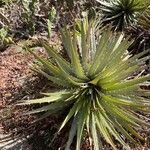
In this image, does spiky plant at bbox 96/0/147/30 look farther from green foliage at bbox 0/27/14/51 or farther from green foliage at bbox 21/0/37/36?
green foliage at bbox 0/27/14/51

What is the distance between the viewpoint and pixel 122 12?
5953 millimetres

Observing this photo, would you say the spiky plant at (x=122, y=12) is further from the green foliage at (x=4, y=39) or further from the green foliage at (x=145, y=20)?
the green foliage at (x=4, y=39)

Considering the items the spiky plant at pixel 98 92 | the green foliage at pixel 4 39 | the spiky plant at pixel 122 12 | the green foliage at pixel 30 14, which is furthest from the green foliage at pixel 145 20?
the green foliage at pixel 4 39

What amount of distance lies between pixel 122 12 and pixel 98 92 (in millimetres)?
1975

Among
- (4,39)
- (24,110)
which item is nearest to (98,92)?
(24,110)

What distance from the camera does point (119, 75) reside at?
14.0 feet

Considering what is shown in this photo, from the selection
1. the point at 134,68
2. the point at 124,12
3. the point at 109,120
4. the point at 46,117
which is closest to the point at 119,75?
the point at 134,68

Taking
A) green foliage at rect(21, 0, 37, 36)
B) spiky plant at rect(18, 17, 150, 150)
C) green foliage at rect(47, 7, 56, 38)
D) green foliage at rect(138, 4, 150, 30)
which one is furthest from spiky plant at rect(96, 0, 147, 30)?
spiky plant at rect(18, 17, 150, 150)

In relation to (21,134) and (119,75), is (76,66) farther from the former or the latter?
(21,134)

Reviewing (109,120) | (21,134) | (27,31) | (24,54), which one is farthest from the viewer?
(27,31)

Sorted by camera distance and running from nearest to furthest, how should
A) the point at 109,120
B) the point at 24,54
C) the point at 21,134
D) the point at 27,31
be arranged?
the point at 109,120, the point at 21,134, the point at 24,54, the point at 27,31

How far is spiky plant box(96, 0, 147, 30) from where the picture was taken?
19.3ft

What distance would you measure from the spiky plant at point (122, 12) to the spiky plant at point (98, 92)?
147cm

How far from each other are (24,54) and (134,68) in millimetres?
1746
